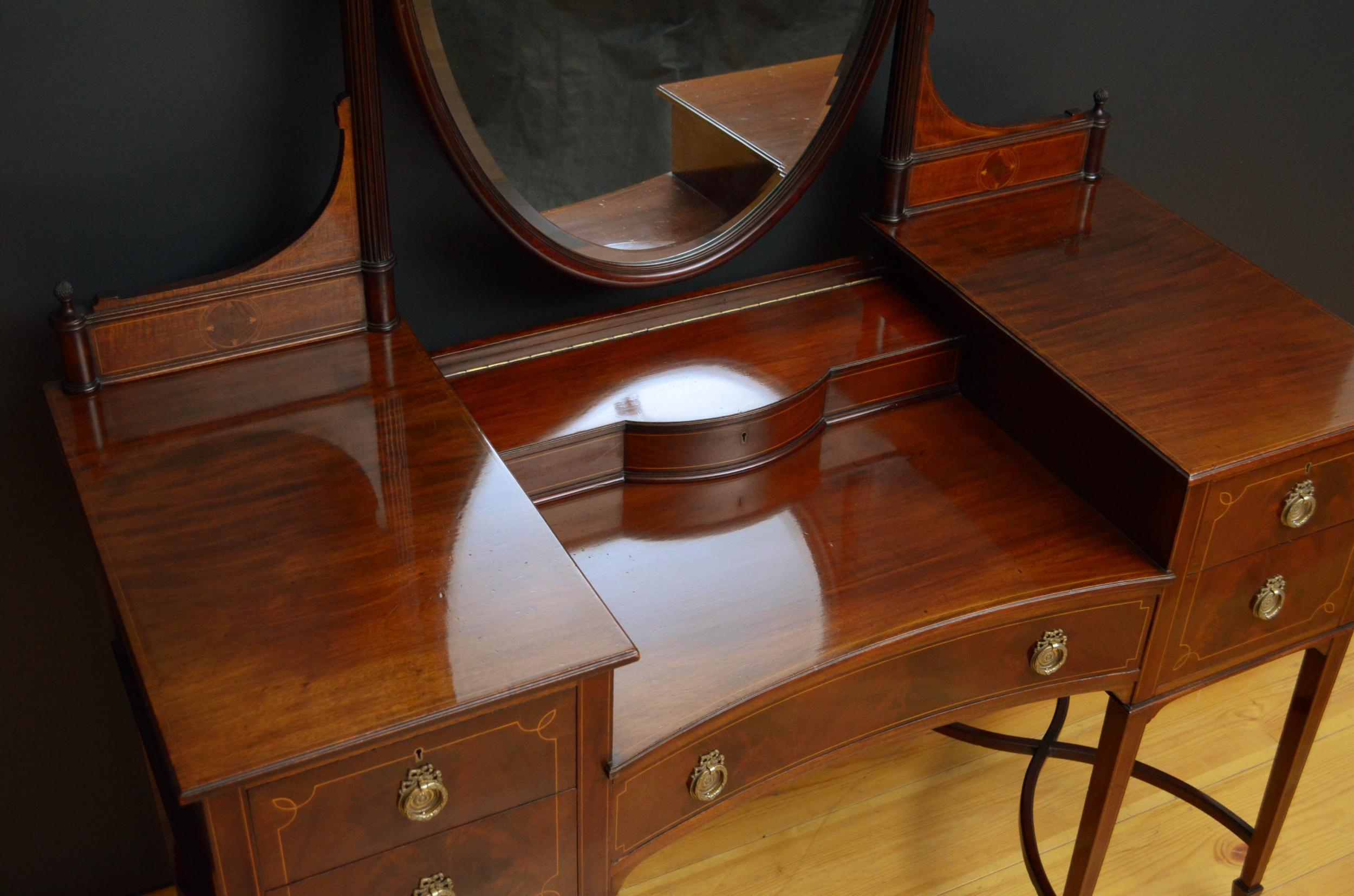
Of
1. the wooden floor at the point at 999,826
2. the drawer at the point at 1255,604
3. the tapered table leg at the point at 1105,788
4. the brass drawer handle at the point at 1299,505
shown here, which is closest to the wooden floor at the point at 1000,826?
the wooden floor at the point at 999,826

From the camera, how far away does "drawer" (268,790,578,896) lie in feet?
4.06

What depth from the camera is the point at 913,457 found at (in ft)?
5.86

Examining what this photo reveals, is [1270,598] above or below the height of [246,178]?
below

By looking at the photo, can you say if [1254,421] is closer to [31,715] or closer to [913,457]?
[913,457]

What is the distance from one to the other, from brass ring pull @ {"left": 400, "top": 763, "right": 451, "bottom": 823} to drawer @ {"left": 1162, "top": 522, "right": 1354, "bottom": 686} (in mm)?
973

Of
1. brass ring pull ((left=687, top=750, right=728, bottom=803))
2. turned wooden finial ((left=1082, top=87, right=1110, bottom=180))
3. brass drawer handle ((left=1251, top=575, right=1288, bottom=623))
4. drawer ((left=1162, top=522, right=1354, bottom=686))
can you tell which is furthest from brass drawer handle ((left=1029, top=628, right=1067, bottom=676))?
turned wooden finial ((left=1082, top=87, right=1110, bottom=180))

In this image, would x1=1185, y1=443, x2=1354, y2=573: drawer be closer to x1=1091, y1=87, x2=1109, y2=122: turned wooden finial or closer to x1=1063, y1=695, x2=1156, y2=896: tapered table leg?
x1=1063, y1=695, x2=1156, y2=896: tapered table leg

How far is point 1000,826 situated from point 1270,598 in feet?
2.61

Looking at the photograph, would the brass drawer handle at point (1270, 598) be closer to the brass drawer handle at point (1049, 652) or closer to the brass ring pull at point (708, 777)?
the brass drawer handle at point (1049, 652)

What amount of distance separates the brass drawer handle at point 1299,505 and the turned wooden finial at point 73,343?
1.45m

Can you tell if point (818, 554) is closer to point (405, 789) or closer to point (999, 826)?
point (405, 789)

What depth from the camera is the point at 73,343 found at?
147 centimetres

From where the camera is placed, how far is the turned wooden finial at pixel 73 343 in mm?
1456

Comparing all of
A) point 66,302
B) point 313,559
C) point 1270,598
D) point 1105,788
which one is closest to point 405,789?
point 313,559
